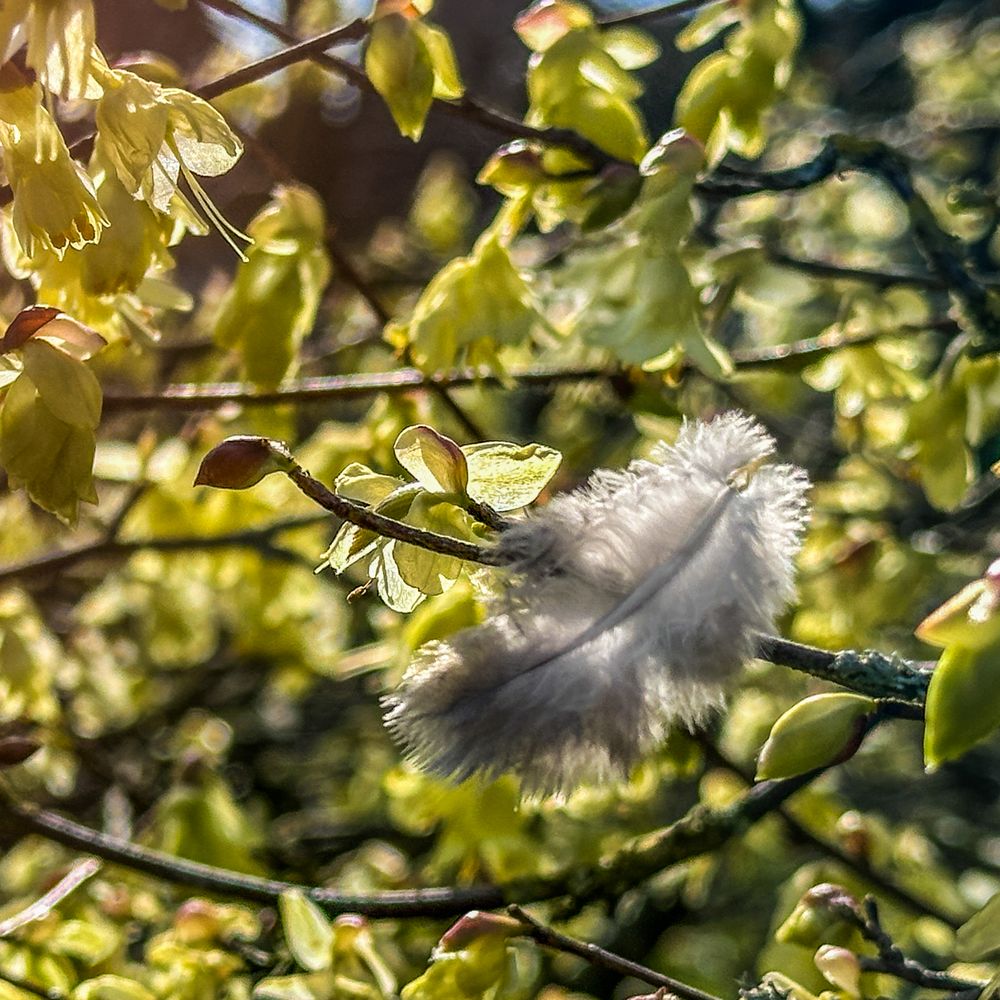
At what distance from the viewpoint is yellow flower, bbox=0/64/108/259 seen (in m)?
0.83

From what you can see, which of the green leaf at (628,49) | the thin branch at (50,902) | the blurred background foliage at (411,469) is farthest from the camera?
→ the green leaf at (628,49)

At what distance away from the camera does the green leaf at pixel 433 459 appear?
0.77m

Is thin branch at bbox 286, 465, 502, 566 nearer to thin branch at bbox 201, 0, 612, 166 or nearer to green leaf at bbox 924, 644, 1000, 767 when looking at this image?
green leaf at bbox 924, 644, 1000, 767

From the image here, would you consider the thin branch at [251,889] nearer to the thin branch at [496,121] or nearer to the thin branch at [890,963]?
the thin branch at [890,963]

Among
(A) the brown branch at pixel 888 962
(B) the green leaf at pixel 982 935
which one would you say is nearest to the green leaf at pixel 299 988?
(A) the brown branch at pixel 888 962

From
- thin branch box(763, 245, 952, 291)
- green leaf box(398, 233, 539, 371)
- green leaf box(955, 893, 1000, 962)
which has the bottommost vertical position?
green leaf box(955, 893, 1000, 962)

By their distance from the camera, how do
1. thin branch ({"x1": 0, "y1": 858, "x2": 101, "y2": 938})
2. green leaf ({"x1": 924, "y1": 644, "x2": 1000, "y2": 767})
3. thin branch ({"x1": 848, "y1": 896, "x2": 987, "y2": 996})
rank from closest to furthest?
1. green leaf ({"x1": 924, "y1": 644, "x2": 1000, "y2": 767})
2. thin branch ({"x1": 848, "y1": 896, "x2": 987, "y2": 996})
3. thin branch ({"x1": 0, "y1": 858, "x2": 101, "y2": 938})

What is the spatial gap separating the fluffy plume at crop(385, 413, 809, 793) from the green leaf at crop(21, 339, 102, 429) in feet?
0.93

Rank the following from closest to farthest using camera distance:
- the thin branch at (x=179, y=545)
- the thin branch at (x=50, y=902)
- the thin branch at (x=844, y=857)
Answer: the thin branch at (x=50, y=902)
the thin branch at (x=844, y=857)
the thin branch at (x=179, y=545)

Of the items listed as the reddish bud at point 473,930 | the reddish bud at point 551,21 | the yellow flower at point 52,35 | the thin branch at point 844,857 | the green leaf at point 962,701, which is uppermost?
the yellow flower at point 52,35

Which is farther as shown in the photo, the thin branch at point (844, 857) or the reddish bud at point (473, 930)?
the thin branch at point (844, 857)

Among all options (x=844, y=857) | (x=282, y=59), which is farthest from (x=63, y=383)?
(x=844, y=857)

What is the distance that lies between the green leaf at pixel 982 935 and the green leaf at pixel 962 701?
200 mm

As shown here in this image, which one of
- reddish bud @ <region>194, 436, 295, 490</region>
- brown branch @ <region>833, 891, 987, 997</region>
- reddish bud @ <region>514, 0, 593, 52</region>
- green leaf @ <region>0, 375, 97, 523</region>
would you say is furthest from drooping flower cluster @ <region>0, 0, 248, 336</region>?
brown branch @ <region>833, 891, 987, 997</region>
